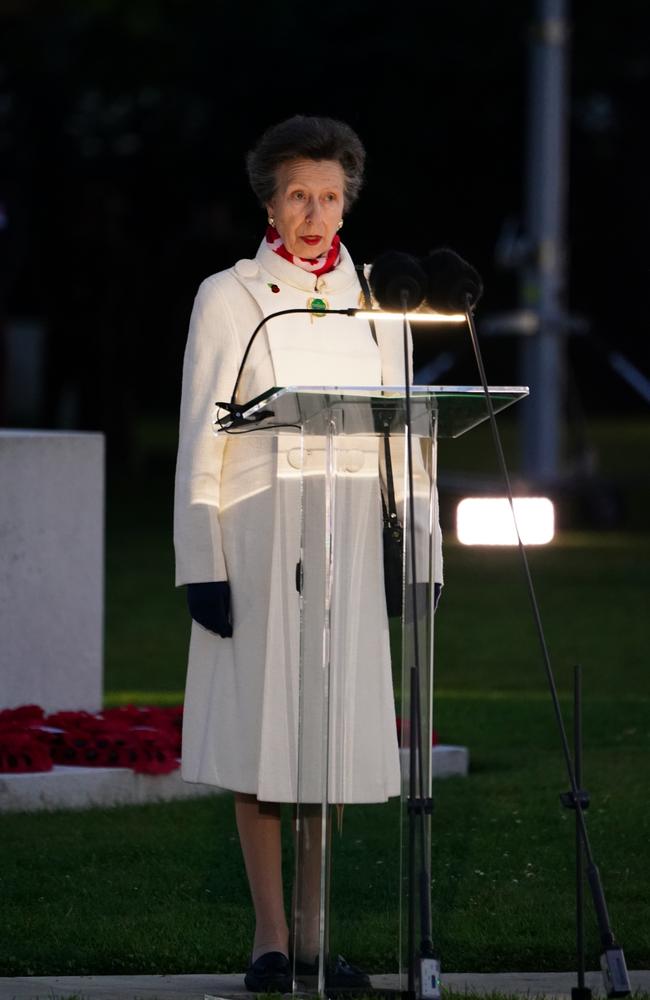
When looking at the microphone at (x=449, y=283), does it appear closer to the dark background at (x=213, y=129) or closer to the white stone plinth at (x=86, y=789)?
the white stone plinth at (x=86, y=789)

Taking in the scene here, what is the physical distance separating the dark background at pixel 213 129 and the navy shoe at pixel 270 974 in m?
26.4

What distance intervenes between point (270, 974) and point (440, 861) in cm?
196

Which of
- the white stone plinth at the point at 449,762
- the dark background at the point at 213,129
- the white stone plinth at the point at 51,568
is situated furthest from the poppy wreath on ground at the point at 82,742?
the dark background at the point at 213,129

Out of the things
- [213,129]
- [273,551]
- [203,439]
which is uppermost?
[213,129]

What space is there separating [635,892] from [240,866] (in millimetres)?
1350

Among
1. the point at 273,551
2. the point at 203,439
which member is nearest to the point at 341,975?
the point at 273,551

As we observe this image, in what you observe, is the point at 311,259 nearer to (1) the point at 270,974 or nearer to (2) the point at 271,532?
(2) the point at 271,532

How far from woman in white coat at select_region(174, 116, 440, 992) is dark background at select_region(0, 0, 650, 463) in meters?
26.1

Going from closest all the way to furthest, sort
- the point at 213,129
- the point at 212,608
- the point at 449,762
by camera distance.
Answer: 1. the point at 212,608
2. the point at 449,762
3. the point at 213,129

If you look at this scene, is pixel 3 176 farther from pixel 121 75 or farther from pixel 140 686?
pixel 140 686

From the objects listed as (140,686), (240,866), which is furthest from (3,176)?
(240,866)

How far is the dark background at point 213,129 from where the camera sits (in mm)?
34188

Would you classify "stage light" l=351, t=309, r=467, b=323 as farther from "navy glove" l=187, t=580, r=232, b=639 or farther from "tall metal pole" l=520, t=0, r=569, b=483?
"tall metal pole" l=520, t=0, r=569, b=483

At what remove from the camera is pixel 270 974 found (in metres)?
5.32
